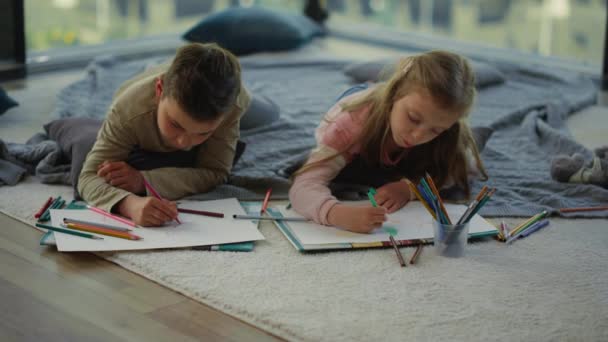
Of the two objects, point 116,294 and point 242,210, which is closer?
point 116,294

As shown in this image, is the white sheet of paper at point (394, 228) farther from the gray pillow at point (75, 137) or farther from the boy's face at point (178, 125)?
the gray pillow at point (75, 137)

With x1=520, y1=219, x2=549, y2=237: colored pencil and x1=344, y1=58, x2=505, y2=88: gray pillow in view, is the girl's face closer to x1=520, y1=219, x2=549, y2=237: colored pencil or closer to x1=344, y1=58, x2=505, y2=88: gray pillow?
x1=520, y1=219, x2=549, y2=237: colored pencil

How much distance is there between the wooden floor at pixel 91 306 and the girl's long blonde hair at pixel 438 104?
588 mm

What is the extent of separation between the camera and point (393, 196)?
6.44ft

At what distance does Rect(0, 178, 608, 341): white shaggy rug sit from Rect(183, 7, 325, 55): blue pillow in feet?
6.40

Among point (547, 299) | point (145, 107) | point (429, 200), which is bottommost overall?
point (547, 299)

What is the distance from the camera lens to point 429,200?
5.63 feet

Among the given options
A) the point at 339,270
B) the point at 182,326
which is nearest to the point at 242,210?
the point at 339,270

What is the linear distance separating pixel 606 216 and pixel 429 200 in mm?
564

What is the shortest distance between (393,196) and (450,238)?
10.4 inches

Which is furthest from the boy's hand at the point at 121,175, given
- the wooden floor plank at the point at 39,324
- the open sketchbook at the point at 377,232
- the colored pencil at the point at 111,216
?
the wooden floor plank at the point at 39,324

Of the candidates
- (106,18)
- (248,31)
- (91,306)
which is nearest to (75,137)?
(91,306)

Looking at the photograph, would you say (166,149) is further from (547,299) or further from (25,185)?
(547,299)

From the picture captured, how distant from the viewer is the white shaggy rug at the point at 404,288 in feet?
4.74
